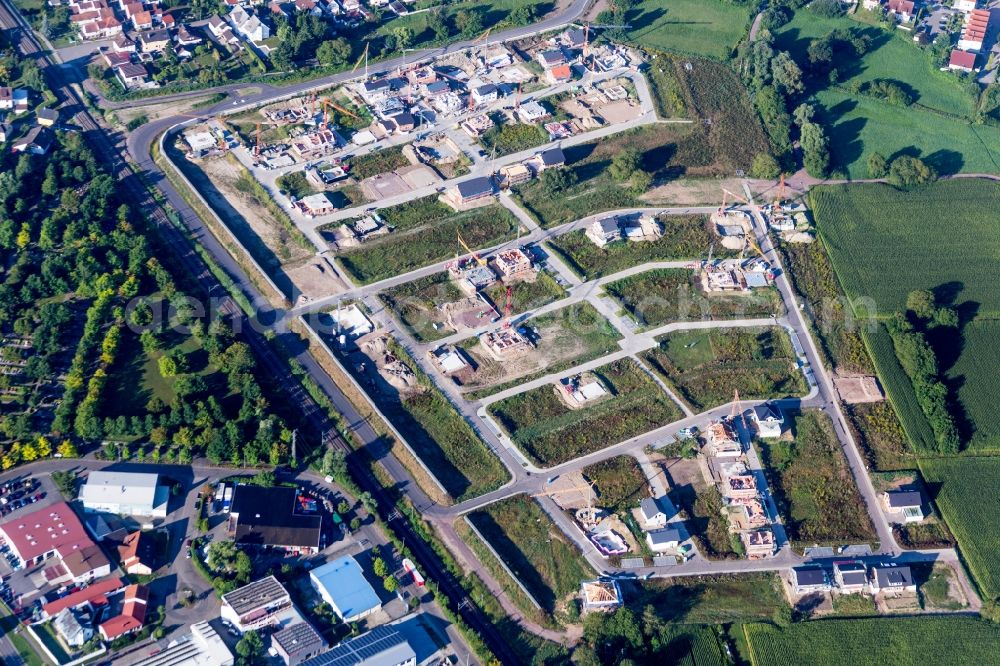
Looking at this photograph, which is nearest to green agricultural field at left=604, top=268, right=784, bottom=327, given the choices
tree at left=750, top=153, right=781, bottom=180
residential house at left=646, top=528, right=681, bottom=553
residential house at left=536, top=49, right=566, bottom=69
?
tree at left=750, top=153, right=781, bottom=180

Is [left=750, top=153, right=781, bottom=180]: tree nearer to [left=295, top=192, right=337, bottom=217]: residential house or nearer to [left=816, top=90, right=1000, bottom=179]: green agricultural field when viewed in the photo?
[left=816, top=90, right=1000, bottom=179]: green agricultural field

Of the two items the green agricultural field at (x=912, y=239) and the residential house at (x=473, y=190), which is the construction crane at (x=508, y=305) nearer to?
the residential house at (x=473, y=190)

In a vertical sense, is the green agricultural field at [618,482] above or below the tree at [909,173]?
below

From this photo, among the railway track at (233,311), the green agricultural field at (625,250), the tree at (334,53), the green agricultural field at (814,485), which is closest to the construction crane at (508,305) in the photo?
the green agricultural field at (625,250)

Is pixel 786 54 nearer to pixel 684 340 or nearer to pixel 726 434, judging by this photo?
pixel 684 340

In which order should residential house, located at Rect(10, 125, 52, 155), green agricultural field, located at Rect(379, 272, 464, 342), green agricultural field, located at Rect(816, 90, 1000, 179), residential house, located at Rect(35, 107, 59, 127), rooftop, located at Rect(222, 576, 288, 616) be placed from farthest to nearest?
green agricultural field, located at Rect(816, 90, 1000, 179) < residential house, located at Rect(35, 107, 59, 127) < residential house, located at Rect(10, 125, 52, 155) < green agricultural field, located at Rect(379, 272, 464, 342) < rooftop, located at Rect(222, 576, 288, 616)

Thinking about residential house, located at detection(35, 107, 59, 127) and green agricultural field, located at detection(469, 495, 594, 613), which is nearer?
green agricultural field, located at detection(469, 495, 594, 613)
